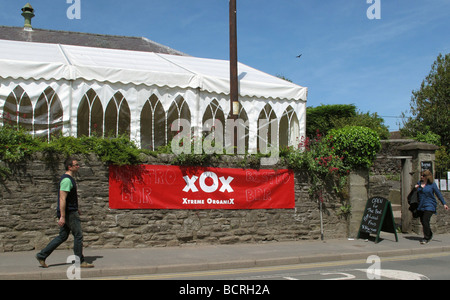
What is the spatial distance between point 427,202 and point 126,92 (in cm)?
892

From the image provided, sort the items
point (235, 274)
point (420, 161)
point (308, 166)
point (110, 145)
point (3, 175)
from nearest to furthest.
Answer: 1. point (235, 274)
2. point (3, 175)
3. point (110, 145)
4. point (308, 166)
5. point (420, 161)

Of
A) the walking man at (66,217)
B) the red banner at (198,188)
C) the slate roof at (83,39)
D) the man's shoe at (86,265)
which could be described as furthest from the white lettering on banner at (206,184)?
the slate roof at (83,39)

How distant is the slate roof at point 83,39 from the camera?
17.7 m

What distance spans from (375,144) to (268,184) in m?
3.49

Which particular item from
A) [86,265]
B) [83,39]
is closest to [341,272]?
[86,265]

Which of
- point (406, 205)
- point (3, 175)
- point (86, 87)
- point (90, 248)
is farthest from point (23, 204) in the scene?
point (406, 205)

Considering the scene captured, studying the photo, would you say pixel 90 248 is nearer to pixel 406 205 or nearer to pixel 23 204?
pixel 23 204

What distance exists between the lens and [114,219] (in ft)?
33.4

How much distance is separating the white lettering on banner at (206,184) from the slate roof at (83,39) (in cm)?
921

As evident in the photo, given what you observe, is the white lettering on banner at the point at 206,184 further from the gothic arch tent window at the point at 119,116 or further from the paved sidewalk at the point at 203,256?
the gothic arch tent window at the point at 119,116

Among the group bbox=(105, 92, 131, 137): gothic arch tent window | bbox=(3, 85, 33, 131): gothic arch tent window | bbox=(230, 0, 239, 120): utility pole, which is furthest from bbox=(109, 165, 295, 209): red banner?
bbox=(3, 85, 33, 131): gothic arch tent window

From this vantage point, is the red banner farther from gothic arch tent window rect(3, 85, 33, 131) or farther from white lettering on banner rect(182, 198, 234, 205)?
gothic arch tent window rect(3, 85, 33, 131)

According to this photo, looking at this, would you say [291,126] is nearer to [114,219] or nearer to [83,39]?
[114,219]

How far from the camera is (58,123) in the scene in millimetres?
12375
